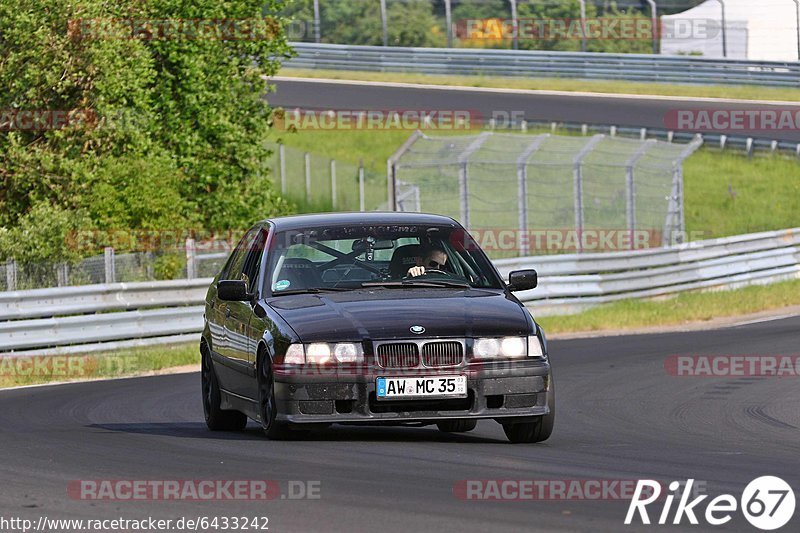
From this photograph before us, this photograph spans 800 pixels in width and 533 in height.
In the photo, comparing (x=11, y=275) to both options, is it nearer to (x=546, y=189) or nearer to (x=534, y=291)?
(x=534, y=291)

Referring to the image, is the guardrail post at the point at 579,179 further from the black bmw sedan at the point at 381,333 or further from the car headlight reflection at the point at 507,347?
the car headlight reflection at the point at 507,347

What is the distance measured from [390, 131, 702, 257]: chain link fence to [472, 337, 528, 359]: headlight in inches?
594

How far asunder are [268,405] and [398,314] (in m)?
1.00

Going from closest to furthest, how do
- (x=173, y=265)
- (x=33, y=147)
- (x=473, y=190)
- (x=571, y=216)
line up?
(x=173, y=265) → (x=33, y=147) → (x=571, y=216) → (x=473, y=190)

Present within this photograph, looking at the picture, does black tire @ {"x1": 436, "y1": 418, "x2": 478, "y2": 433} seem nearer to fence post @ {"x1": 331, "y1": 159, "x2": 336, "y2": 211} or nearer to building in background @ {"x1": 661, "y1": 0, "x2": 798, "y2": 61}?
fence post @ {"x1": 331, "y1": 159, "x2": 336, "y2": 211}

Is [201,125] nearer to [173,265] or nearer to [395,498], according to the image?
[173,265]

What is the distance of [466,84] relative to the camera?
50156 mm

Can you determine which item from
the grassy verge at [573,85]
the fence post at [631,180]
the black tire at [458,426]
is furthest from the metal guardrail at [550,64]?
the black tire at [458,426]

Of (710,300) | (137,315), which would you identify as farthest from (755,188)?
(137,315)

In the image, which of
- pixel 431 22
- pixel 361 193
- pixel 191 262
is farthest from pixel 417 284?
pixel 431 22

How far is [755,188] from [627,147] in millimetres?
11282

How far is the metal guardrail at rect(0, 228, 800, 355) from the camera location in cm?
1966

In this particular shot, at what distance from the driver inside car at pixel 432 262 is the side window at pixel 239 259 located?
5.11ft

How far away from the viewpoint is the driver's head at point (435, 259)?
10844 millimetres
